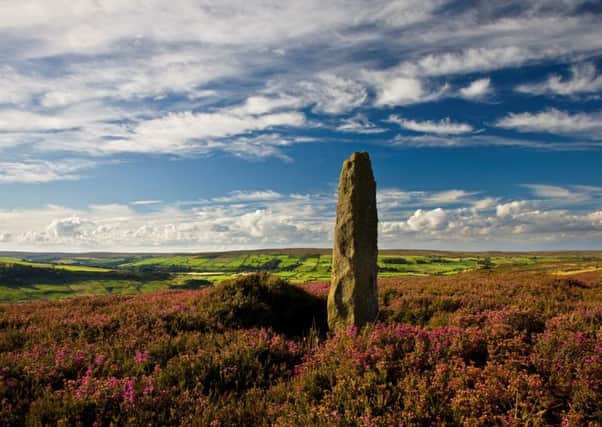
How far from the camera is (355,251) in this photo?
8.46 m

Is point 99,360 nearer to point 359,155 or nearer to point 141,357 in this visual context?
point 141,357

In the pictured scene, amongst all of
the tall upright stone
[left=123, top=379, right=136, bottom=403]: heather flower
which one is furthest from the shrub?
[left=123, top=379, right=136, bottom=403]: heather flower

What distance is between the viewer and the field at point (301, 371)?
14.5 ft

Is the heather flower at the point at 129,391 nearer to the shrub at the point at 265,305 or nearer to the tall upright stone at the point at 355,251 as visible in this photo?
the shrub at the point at 265,305

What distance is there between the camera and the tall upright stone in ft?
27.5

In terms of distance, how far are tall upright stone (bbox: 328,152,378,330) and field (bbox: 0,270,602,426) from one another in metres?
0.82

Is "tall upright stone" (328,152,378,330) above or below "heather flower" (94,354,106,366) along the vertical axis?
above

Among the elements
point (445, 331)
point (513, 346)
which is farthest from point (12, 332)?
point (513, 346)

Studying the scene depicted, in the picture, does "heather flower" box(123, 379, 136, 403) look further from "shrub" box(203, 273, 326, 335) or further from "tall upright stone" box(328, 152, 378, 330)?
"tall upright stone" box(328, 152, 378, 330)

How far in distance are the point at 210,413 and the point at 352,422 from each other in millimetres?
1886

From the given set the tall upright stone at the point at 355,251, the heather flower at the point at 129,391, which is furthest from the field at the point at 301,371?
the tall upright stone at the point at 355,251

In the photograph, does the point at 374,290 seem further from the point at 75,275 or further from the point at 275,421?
the point at 75,275

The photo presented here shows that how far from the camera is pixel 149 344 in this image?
7137 millimetres

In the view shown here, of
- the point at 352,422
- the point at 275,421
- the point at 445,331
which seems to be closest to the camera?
the point at 352,422
